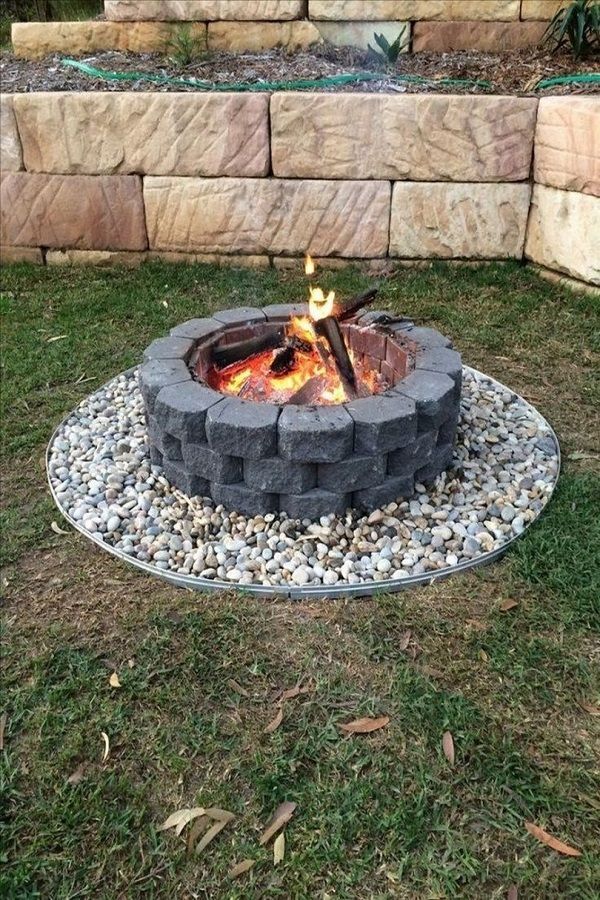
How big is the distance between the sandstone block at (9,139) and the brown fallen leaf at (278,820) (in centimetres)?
530

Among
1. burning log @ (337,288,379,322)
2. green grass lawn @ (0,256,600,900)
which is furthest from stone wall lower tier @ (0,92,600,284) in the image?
green grass lawn @ (0,256,600,900)

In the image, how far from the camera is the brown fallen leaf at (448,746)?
6.89ft

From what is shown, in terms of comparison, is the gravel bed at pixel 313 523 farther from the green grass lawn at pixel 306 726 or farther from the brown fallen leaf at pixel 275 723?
the brown fallen leaf at pixel 275 723

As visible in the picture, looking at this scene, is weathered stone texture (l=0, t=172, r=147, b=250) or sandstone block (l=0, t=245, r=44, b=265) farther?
sandstone block (l=0, t=245, r=44, b=265)

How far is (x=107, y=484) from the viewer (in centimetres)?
330

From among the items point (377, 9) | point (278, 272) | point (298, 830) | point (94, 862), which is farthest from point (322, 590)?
point (377, 9)

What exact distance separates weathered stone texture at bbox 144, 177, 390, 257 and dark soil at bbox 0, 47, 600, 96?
0.77 m

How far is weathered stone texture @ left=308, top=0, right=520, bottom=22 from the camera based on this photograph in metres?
5.92

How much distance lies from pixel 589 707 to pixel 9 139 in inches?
218

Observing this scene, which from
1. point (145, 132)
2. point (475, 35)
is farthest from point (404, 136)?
point (145, 132)

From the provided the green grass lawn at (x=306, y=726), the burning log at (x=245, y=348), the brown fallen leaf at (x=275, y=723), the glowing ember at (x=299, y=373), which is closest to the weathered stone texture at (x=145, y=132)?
the glowing ember at (x=299, y=373)

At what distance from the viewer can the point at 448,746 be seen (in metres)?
2.13

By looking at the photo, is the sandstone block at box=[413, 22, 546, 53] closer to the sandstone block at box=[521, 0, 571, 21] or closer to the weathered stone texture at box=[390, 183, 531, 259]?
the sandstone block at box=[521, 0, 571, 21]

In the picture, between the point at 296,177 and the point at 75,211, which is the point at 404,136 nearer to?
the point at 296,177
